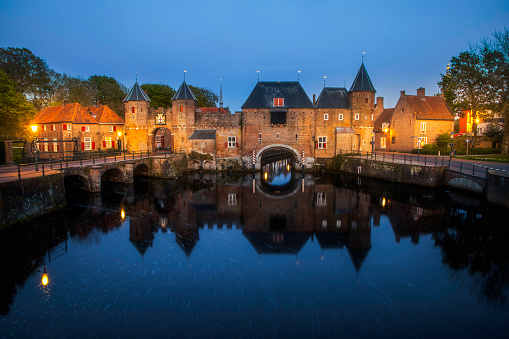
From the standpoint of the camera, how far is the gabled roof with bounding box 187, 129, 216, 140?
1163 inches

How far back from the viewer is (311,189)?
847 inches

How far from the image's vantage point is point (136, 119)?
3053cm

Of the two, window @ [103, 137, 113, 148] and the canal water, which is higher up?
window @ [103, 137, 113, 148]

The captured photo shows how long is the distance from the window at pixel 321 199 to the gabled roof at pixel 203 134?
45.2ft

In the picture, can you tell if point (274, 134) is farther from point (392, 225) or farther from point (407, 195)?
point (392, 225)

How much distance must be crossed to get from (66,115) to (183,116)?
35.8ft

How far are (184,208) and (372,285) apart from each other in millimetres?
10687

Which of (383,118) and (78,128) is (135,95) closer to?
(78,128)

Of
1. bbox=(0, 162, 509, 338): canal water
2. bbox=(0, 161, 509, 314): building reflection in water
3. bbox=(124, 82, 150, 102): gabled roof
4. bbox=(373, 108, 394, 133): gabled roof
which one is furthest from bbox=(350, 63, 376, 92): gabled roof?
bbox=(124, 82, 150, 102): gabled roof

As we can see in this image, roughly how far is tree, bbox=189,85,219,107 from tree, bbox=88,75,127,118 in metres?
12.4

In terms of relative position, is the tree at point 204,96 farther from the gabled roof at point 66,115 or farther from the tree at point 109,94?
the gabled roof at point 66,115

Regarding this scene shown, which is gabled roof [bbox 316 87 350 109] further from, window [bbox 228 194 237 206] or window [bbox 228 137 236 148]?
window [bbox 228 194 237 206]

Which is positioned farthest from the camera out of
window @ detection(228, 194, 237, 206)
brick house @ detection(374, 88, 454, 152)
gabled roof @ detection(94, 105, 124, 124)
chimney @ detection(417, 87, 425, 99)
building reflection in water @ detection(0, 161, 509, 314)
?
chimney @ detection(417, 87, 425, 99)

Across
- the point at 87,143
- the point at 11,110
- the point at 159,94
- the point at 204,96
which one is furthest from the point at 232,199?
the point at 204,96
